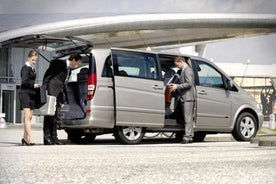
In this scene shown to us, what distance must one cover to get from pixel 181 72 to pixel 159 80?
0.34m

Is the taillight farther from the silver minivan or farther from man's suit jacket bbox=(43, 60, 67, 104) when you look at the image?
man's suit jacket bbox=(43, 60, 67, 104)

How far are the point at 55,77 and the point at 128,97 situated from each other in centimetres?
102

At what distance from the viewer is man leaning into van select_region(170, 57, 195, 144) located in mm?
7051

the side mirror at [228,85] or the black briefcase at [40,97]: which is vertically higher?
the side mirror at [228,85]

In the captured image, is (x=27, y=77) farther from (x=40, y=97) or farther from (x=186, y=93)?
(x=186, y=93)

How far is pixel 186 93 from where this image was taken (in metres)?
7.16

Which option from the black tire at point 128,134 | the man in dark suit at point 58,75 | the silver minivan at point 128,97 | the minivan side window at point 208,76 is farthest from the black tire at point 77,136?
the minivan side window at point 208,76

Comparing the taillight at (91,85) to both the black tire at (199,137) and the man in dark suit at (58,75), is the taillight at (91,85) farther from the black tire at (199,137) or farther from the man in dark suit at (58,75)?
the black tire at (199,137)

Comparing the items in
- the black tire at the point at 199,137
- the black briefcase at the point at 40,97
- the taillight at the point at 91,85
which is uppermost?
the taillight at the point at 91,85

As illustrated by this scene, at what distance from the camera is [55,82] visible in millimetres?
6277

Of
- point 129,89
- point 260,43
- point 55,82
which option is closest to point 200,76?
point 129,89

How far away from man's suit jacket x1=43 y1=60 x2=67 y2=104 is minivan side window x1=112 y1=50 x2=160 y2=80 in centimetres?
73

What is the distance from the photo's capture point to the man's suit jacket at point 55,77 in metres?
6.26

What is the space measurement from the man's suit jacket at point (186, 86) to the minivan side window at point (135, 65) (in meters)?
0.33
